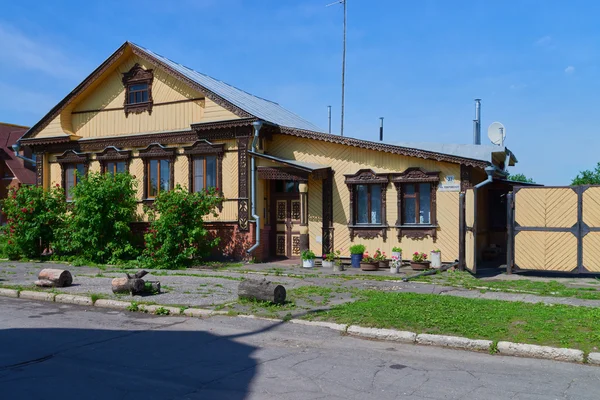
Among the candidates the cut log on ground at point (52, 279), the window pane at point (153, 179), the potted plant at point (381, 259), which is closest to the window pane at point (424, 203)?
the potted plant at point (381, 259)

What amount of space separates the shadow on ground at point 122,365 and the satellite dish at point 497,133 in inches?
551

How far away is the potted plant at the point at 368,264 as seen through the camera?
16.8 m

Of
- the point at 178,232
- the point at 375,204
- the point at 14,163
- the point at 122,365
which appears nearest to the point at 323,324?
the point at 122,365

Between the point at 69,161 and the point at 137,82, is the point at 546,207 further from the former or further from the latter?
the point at 69,161

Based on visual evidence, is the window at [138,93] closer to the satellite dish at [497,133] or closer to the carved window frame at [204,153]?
the carved window frame at [204,153]

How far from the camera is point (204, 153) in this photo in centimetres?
1988

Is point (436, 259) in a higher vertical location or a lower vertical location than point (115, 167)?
lower

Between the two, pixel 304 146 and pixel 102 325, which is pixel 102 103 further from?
pixel 102 325

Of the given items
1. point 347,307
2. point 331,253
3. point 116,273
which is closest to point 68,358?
point 347,307

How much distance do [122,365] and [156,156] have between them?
1516cm

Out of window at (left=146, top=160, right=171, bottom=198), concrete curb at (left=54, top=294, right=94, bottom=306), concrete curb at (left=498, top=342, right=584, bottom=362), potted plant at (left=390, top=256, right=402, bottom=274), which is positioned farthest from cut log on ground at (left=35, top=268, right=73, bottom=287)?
concrete curb at (left=498, top=342, right=584, bottom=362)

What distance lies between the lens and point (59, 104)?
896 inches

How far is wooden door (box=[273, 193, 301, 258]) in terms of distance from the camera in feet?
64.0

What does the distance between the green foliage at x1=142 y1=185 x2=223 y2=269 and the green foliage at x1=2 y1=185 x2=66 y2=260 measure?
4.73 meters
